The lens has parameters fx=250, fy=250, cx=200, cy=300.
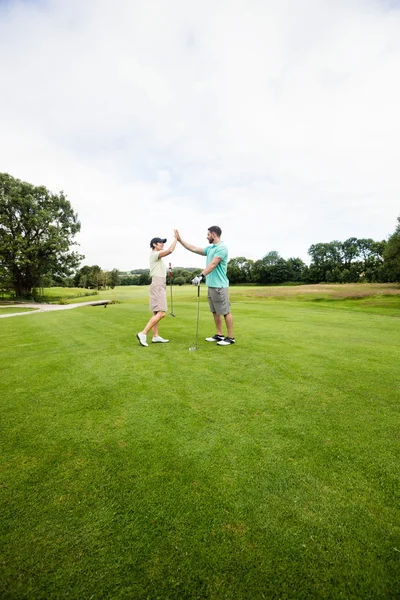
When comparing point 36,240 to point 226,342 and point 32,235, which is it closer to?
point 32,235

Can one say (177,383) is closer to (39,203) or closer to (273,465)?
(273,465)

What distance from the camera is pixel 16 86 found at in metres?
15.7

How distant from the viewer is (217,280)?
20.0 ft

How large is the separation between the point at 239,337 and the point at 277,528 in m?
5.25

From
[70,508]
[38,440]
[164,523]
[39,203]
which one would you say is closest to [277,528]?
[164,523]

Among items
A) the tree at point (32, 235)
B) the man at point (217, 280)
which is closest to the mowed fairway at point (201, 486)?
the man at point (217, 280)

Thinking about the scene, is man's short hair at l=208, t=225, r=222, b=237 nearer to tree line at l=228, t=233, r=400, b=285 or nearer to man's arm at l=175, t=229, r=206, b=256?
man's arm at l=175, t=229, r=206, b=256

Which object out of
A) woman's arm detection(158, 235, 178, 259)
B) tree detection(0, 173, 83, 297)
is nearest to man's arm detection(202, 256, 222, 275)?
woman's arm detection(158, 235, 178, 259)

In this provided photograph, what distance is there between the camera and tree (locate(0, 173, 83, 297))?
31.2 metres

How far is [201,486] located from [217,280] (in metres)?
4.64

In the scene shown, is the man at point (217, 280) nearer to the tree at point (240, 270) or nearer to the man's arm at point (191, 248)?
the man's arm at point (191, 248)

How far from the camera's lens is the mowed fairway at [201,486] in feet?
4.25

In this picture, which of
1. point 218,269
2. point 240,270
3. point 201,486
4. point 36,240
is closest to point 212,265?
point 218,269

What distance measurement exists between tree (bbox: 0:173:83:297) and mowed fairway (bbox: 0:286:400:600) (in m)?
34.5
